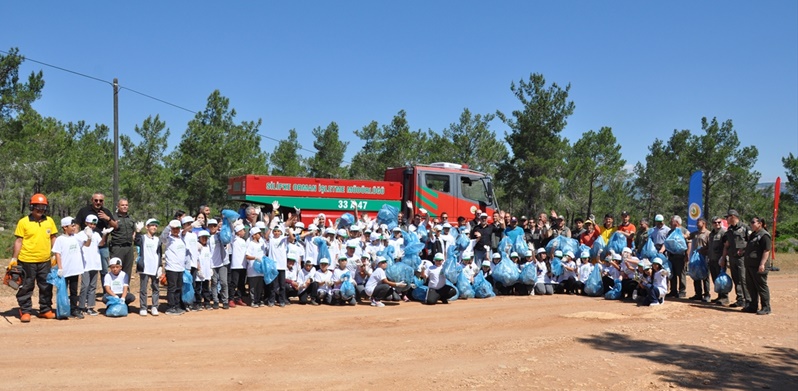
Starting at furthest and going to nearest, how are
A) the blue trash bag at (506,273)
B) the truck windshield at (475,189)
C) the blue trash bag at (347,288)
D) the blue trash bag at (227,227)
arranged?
the truck windshield at (475,189) → the blue trash bag at (506,273) → the blue trash bag at (347,288) → the blue trash bag at (227,227)

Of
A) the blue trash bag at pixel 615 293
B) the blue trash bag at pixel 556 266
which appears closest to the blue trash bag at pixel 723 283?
the blue trash bag at pixel 615 293

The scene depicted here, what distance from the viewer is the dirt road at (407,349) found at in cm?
668

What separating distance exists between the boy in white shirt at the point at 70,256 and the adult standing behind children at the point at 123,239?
75 centimetres

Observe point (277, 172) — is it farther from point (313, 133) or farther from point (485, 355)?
point (485, 355)

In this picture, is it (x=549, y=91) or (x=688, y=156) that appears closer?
(x=549, y=91)

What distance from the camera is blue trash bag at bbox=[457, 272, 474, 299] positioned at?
12633 mm

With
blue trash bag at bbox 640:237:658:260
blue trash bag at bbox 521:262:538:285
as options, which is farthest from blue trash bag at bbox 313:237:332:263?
blue trash bag at bbox 640:237:658:260

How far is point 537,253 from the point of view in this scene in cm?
1361

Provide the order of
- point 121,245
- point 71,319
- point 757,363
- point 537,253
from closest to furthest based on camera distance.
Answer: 1. point 757,363
2. point 71,319
3. point 121,245
4. point 537,253

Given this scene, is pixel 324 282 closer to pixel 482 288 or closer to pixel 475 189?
pixel 482 288

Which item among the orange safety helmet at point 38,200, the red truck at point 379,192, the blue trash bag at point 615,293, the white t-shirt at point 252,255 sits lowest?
the blue trash bag at point 615,293

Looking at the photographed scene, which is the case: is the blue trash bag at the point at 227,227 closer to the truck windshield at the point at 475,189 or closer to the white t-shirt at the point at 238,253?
the white t-shirt at the point at 238,253

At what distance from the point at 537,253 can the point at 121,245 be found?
27.3 feet

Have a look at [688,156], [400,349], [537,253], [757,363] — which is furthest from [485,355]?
[688,156]
